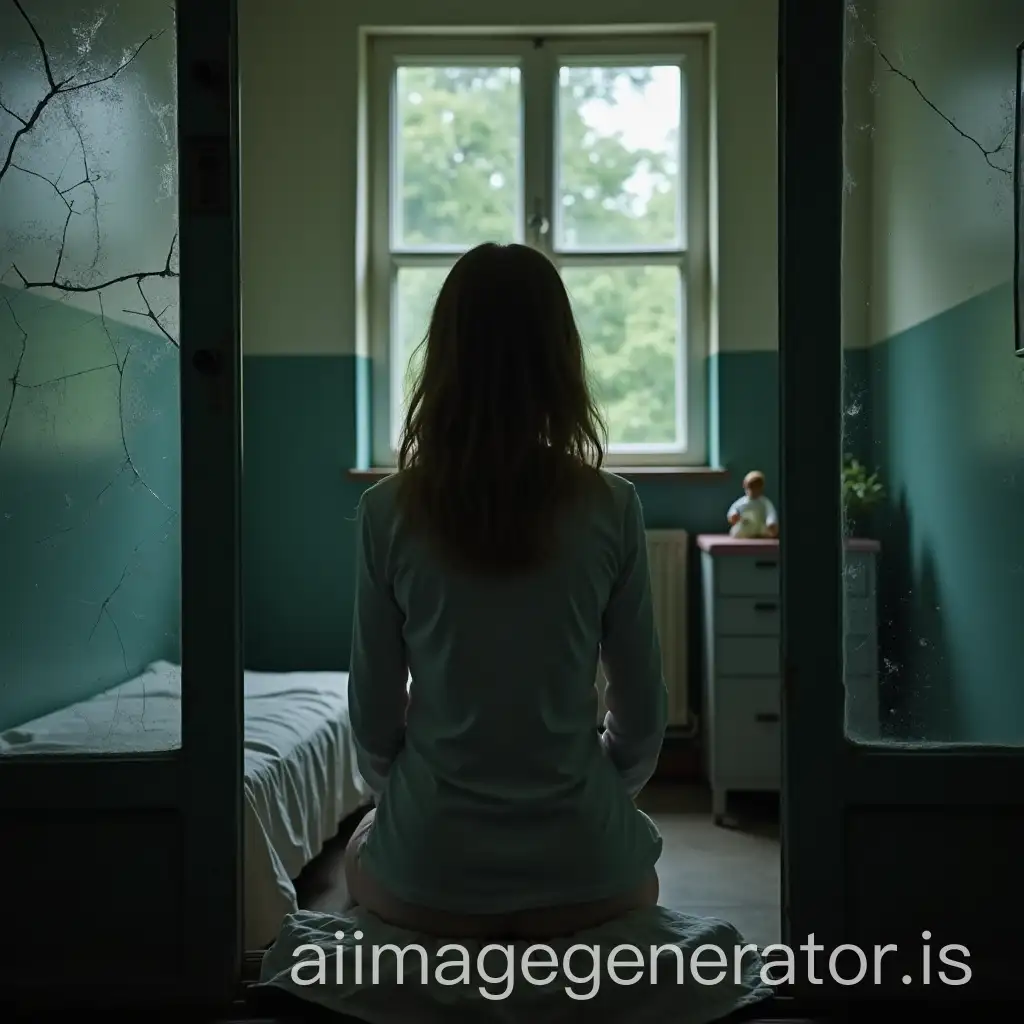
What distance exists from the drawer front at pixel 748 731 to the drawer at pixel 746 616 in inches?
6.1

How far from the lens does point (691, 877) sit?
295 cm

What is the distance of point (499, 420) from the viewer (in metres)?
1.35

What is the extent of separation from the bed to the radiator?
43.3 inches

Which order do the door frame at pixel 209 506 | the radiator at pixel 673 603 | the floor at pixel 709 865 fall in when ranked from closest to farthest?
the door frame at pixel 209 506, the floor at pixel 709 865, the radiator at pixel 673 603

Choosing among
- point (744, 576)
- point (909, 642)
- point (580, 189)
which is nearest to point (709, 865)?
point (744, 576)

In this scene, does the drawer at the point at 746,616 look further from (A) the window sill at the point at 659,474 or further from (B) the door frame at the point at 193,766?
(B) the door frame at the point at 193,766

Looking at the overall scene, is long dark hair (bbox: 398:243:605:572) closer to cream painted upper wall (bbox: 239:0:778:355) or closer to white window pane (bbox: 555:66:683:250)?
cream painted upper wall (bbox: 239:0:778:355)

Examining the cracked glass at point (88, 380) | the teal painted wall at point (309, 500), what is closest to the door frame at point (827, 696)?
the cracked glass at point (88, 380)

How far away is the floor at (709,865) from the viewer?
2.69m

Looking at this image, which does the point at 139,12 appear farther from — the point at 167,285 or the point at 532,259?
the point at 532,259

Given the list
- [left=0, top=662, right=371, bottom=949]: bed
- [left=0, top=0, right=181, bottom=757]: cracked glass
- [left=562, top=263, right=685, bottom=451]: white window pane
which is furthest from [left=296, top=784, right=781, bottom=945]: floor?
[left=562, top=263, right=685, bottom=451]: white window pane

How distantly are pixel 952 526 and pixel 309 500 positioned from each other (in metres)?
2.70

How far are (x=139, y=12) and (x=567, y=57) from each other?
259 centimetres

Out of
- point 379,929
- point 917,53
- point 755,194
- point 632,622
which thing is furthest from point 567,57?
point 379,929
